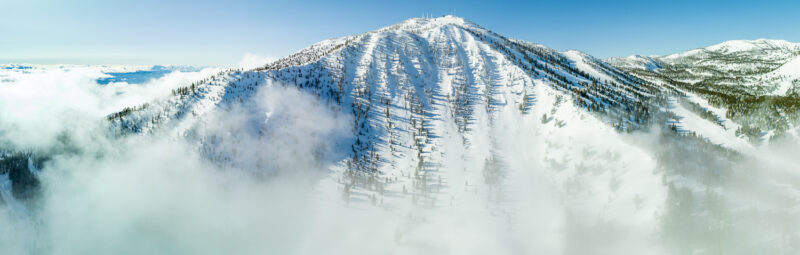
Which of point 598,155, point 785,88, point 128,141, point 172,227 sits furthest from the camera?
point 785,88

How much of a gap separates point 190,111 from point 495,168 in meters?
81.0

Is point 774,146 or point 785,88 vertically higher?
point 785,88

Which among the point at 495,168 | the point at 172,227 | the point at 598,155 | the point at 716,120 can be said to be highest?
the point at 716,120

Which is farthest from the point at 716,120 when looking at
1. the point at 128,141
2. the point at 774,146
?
the point at 128,141

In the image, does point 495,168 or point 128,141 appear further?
point 128,141

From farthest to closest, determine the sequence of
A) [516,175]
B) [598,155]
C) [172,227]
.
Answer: [172,227], [516,175], [598,155]

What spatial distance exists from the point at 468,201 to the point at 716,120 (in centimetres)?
7941

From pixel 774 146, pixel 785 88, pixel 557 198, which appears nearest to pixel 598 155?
pixel 557 198

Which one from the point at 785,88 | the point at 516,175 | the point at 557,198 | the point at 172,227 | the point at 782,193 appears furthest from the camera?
the point at 785,88

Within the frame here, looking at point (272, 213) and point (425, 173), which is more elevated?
point (425, 173)

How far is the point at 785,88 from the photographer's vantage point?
14988cm

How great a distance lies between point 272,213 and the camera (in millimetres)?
54438

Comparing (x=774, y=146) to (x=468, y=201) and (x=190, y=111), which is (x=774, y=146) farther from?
(x=190, y=111)

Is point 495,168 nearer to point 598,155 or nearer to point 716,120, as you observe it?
point 598,155
